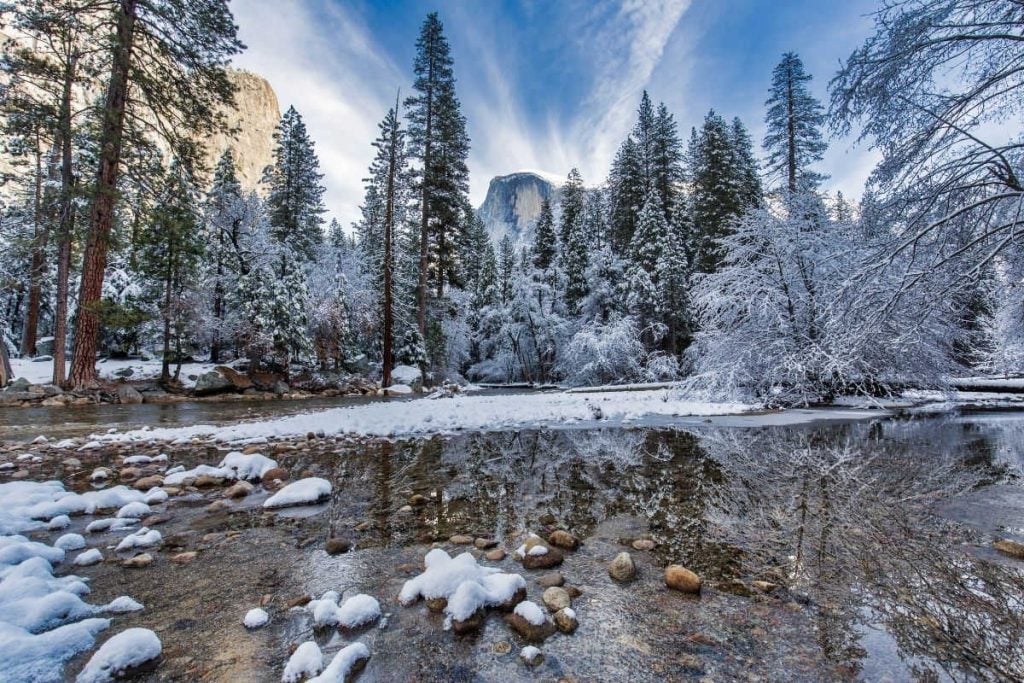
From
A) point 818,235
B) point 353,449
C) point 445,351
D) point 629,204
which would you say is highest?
point 629,204

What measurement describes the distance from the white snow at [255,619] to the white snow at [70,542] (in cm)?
181

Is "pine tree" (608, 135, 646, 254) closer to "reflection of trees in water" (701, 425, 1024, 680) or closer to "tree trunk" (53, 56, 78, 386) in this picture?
"reflection of trees in water" (701, 425, 1024, 680)

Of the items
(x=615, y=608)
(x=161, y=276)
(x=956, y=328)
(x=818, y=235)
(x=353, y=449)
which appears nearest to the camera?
(x=615, y=608)

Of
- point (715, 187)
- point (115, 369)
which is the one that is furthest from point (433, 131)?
point (115, 369)

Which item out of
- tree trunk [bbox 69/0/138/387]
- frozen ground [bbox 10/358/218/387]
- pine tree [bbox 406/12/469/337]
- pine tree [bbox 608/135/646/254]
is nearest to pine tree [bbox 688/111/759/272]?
pine tree [bbox 608/135/646/254]

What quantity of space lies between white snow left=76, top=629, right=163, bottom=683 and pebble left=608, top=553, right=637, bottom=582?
2051mm

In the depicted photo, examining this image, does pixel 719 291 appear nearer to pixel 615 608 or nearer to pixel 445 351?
pixel 615 608

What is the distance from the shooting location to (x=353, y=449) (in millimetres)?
5801

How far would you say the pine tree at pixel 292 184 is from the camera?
87.8 feet

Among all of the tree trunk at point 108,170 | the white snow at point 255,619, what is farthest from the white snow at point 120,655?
the tree trunk at point 108,170

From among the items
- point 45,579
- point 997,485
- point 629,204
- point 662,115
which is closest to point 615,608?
point 45,579

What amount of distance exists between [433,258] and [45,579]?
22.2 meters

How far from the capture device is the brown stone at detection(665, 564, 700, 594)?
209cm

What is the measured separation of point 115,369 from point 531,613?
25.3 meters
